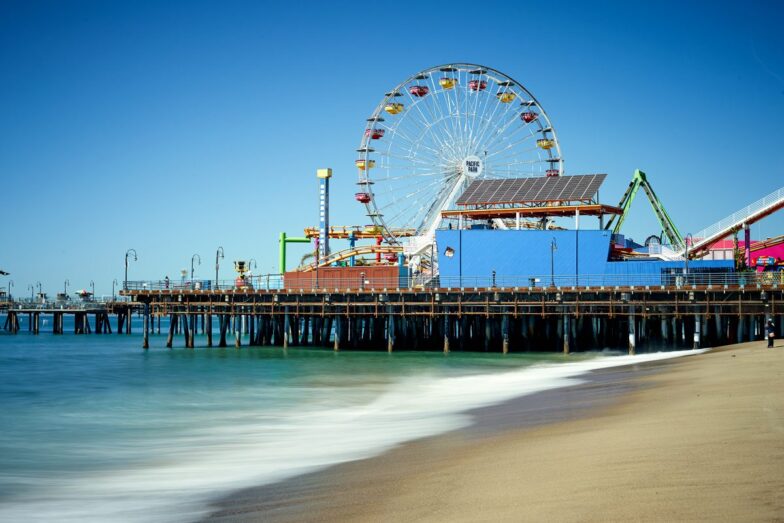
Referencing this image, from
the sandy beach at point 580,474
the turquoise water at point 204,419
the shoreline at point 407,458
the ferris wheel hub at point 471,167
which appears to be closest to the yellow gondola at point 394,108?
the ferris wheel hub at point 471,167

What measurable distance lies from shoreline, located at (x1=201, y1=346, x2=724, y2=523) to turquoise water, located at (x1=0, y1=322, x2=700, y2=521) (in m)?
0.53

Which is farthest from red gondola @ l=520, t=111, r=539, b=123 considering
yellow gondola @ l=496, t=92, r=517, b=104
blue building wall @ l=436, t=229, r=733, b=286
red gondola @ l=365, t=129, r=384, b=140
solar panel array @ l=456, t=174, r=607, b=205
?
blue building wall @ l=436, t=229, r=733, b=286

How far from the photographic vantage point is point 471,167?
56844mm

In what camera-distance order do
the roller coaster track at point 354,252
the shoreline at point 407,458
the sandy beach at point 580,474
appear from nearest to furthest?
the sandy beach at point 580,474 → the shoreline at point 407,458 → the roller coaster track at point 354,252

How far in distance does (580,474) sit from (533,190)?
43.4 meters

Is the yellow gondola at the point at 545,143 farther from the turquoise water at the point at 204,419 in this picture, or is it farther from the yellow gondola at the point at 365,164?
the turquoise water at the point at 204,419

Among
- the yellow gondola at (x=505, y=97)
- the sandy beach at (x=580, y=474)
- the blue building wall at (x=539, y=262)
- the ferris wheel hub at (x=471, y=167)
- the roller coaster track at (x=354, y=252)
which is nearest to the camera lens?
the sandy beach at (x=580, y=474)

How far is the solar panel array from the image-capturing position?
A: 50031 mm

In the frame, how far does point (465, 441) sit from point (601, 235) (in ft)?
115

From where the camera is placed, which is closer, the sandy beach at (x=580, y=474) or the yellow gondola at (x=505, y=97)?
the sandy beach at (x=580, y=474)

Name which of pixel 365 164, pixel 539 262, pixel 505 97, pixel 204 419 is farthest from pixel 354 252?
pixel 204 419

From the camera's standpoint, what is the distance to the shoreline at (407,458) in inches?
373

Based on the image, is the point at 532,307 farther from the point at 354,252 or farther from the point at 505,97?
the point at 354,252

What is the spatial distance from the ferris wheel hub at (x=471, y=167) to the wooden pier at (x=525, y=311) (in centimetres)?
1032
